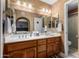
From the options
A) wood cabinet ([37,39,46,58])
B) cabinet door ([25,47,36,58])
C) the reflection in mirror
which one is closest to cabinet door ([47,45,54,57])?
wood cabinet ([37,39,46,58])

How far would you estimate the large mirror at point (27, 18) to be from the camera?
136 centimetres

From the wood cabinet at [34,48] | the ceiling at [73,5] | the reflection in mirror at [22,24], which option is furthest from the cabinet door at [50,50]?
the ceiling at [73,5]

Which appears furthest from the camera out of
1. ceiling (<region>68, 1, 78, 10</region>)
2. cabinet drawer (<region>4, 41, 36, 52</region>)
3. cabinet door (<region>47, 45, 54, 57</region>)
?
cabinet door (<region>47, 45, 54, 57</region>)

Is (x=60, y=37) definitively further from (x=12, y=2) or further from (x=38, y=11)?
(x=12, y=2)

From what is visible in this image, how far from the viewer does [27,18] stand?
1.42 meters

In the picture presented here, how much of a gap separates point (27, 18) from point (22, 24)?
15 centimetres

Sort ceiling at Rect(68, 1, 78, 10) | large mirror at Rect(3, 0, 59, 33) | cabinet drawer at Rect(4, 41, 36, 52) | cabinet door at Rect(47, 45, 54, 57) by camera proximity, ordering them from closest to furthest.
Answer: cabinet drawer at Rect(4, 41, 36, 52) → large mirror at Rect(3, 0, 59, 33) → ceiling at Rect(68, 1, 78, 10) → cabinet door at Rect(47, 45, 54, 57)

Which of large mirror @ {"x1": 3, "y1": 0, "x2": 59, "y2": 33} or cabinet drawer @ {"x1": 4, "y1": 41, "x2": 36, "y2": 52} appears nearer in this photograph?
cabinet drawer @ {"x1": 4, "y1": 41, "x2": 36, "y2": 52}

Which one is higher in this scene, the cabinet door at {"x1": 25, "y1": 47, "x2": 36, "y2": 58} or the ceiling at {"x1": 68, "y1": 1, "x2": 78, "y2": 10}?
the ceiling at {"x1": 68, "y1": 1, "x2": 78, "y2": 10}

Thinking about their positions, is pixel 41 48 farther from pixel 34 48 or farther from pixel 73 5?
pixel 73 5

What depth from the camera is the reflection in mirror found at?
138 centimetres

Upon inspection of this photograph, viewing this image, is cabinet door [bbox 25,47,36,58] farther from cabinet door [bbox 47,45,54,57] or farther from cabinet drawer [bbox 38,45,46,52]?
cabinet door [bbox 47,45,54,57]

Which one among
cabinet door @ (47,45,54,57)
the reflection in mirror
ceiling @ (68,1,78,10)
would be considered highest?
ceiling @ (68,1,78,10)

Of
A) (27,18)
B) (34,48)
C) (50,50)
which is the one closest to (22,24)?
(27,18)
